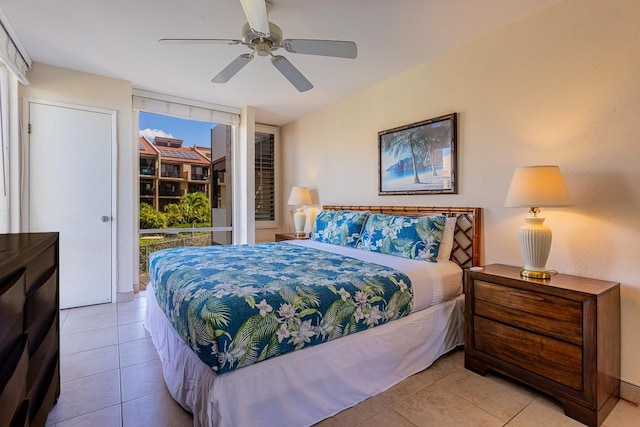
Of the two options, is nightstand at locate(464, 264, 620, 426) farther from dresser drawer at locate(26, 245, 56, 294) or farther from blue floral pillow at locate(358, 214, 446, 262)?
dresser drawer at locate(26, 245, 56, 294)

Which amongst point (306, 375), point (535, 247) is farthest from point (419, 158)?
A: point (306, 375)

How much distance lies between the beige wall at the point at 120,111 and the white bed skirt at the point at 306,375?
5.82 ft

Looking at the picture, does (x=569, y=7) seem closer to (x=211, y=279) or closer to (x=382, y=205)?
(x=382, y=205)

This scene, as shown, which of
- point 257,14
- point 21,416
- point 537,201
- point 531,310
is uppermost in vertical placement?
point 257,14

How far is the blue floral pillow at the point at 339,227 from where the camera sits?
10.8 feet

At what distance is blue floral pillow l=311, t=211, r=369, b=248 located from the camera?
329cm

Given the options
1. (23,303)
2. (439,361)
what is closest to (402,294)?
(439,361)

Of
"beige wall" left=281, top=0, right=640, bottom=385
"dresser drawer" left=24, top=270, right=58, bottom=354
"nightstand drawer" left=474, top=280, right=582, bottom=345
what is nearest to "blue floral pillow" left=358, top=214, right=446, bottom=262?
"beige wall" left=281, top=0, right=640, bottom=385

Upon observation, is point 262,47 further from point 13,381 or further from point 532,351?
point 532,351

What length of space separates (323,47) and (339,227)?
188 cm

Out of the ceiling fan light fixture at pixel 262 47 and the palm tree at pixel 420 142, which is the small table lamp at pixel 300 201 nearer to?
the palm tree at pixel 420 142

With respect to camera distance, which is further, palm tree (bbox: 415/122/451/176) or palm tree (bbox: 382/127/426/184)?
palm tree (bbox: 382/127/426/184)

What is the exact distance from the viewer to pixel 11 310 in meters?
1.01

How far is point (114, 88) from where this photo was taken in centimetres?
359
